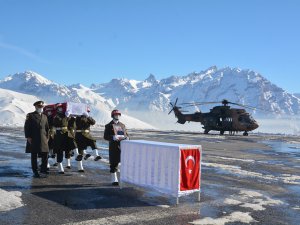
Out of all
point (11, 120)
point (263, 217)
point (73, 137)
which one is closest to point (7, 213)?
point (263, 217)

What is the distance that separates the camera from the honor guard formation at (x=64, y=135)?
33.0 feet

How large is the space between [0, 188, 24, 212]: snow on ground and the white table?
256 cm

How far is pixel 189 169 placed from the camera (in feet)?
27.8

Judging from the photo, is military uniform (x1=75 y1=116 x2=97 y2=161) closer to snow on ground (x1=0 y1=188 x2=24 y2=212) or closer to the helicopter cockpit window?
snow on ground (x1=0 y1=188 x2=24 y2=212)

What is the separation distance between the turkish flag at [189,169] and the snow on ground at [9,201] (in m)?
3.17

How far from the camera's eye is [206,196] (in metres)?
8.98

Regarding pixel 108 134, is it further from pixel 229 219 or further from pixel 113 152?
pixel 229 219

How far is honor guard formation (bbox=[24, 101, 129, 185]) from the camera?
10.1 meters

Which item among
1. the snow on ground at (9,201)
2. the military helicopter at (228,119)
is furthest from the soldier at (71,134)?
the military helicopter at (228,119)

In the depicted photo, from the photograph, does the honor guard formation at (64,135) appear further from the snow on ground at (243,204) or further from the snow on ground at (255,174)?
the snow on ground at (255,174)

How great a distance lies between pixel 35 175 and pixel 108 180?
1.91 meters

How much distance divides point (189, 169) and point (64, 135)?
4702 millimetres

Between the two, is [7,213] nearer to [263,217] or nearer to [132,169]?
[132,169]

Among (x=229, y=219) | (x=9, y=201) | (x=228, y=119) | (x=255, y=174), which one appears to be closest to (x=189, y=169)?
(x=229, y=219)
